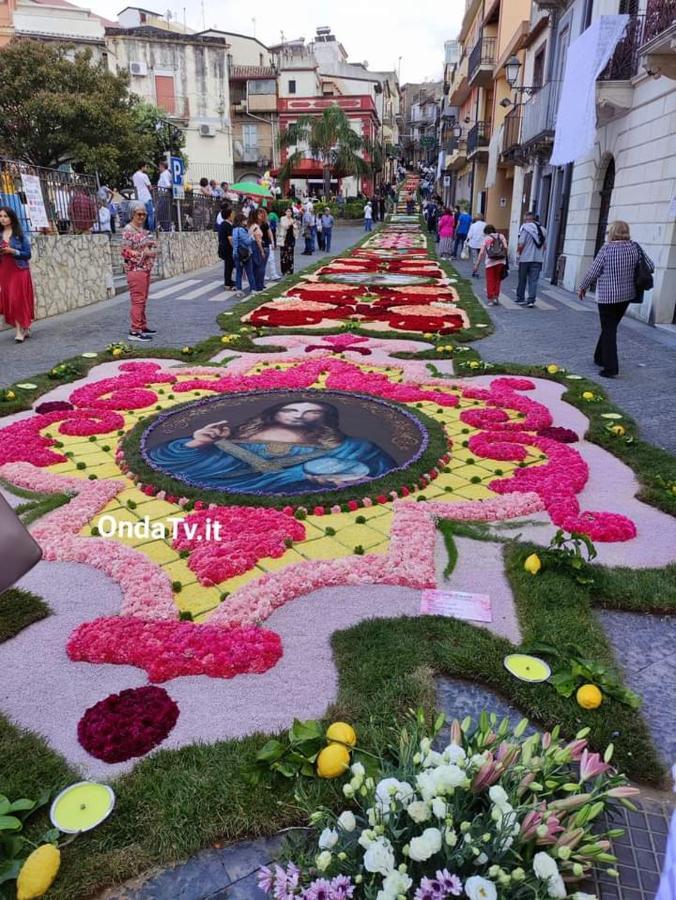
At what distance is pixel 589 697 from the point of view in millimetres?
2775

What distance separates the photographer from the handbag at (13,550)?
171 centimetres

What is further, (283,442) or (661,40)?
(661,40)

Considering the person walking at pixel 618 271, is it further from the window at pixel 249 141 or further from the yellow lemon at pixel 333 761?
the window at pixel 249 141

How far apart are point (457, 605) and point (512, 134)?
24.5m

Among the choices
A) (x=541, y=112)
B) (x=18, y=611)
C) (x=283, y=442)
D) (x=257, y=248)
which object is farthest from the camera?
(x=541, y=112)

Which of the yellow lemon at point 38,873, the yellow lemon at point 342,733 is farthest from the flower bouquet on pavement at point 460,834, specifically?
the yellow lemon at point 38,873

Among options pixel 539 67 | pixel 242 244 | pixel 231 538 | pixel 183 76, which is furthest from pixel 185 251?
pixel 183 76

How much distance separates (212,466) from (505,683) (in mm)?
3009

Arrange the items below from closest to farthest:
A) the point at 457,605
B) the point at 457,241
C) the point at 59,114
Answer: the point at 457,605
the point at 457,241
the point at 59,114

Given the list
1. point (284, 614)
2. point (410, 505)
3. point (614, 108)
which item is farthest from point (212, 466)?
point (614, 108)

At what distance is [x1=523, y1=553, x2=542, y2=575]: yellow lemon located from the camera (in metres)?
3.87

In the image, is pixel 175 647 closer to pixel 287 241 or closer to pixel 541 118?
pixel 287 241

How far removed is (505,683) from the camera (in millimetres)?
2998

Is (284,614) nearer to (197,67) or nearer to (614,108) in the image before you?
(614,108)
